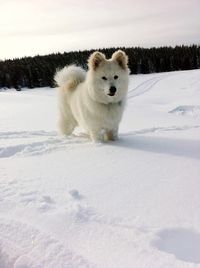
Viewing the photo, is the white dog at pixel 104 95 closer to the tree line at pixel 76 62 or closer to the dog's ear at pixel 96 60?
the dog's ear at pixel 96 60

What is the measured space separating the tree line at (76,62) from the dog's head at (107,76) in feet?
79.6

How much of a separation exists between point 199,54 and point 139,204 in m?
33.6

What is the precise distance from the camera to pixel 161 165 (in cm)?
358

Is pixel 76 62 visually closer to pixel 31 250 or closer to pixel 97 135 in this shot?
pixel 97 135

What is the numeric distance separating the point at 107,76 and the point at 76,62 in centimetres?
2488

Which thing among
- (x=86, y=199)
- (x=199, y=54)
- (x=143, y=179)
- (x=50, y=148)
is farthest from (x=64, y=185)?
(x=199, y=54)

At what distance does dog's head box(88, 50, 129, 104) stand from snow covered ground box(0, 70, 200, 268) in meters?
0.69

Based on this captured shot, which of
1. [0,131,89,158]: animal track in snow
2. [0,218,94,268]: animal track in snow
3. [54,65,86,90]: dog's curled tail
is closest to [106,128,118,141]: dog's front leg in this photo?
[0,131,89,158]: animal track in snow

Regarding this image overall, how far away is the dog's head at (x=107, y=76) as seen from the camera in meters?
4.98

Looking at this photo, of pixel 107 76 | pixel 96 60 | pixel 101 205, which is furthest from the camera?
pixel 96 60

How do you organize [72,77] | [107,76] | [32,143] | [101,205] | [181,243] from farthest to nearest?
[72,77]
[107,76]
[32,143]
[101,205]
[181,243]

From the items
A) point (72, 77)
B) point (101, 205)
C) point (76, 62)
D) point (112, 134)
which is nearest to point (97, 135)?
point (112, 134)

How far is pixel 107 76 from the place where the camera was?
499 cm

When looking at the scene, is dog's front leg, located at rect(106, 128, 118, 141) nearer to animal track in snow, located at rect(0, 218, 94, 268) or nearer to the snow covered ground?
the snow covered ground
